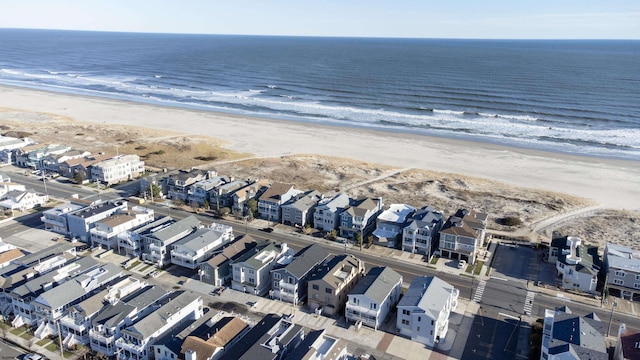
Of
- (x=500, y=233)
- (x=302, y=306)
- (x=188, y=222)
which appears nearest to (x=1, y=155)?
(x=188, y=222)

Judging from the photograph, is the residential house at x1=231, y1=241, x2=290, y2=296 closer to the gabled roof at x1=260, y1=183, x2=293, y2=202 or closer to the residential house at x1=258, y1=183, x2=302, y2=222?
the residential house at x1=258, y1=183, x2=302, y2=222

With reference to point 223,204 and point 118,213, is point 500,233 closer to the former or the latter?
point 223,204

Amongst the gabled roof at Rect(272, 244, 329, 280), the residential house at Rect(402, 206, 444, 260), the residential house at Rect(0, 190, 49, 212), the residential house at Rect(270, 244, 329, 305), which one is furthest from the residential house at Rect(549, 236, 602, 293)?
the residential house at Rect(0, 190, 49, 212)

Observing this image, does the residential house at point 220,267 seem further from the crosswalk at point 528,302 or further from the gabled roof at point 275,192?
the crosswalk at point 528,302

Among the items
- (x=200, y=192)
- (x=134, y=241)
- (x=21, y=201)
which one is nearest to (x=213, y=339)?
(x=134, y=241)

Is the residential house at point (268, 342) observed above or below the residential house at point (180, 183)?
below

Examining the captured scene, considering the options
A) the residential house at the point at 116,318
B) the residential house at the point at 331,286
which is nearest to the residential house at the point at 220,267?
the residential house at the point at 116,318
